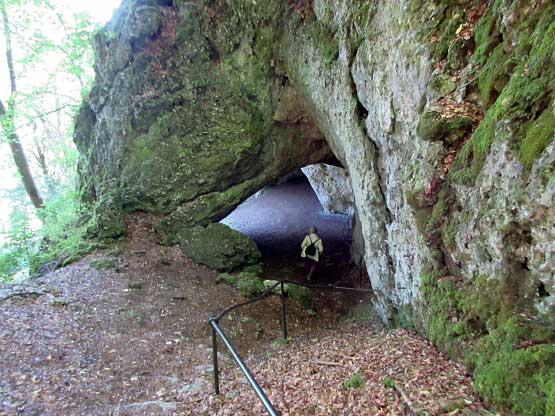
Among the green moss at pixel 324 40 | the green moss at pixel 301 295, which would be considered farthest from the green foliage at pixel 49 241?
the green moss at pixel 324 40

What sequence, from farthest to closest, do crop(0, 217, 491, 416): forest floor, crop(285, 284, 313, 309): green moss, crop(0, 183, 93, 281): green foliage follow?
crop(0, 183, 93, 281): green foliage
crop(285, 284, 313, 309): green moss
crop(0, 217, 491, 416): forest floor

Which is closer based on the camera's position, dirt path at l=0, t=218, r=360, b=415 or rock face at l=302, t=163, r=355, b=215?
dirt path at l=0, t=218, r=360, b=415

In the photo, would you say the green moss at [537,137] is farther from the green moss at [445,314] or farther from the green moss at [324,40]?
the green moss at [324,40]

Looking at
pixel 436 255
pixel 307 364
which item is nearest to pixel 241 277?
pixel 307 364

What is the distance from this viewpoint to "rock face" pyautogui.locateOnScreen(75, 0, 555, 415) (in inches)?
106

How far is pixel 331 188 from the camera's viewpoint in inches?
687

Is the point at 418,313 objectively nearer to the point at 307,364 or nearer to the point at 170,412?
the point at 307,364

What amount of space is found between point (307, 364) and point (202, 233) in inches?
249

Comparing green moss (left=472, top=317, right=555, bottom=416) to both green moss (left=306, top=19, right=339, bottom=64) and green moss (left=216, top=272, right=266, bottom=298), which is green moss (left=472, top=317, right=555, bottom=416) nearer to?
green moss (left=216, top=272, right=266, bottom=298)

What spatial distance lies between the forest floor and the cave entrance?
116 inches

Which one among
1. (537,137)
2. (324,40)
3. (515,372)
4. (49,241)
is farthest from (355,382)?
(49,241)

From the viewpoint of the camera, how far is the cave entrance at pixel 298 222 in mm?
11188

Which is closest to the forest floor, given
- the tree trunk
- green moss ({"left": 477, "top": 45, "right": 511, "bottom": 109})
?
green moss ({"left": 477, "top": 45, "right": 511, "bottom": 109})

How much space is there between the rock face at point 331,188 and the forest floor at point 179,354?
856 cm
